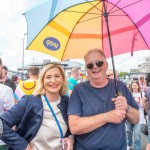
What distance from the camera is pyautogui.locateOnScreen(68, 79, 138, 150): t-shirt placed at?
8.89 feet

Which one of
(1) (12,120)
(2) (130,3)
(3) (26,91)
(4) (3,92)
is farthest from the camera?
(3) (26,91)

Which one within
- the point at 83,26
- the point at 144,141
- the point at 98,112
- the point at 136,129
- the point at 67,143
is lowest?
the point at 144,141

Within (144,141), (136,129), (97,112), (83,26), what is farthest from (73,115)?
(144,141)

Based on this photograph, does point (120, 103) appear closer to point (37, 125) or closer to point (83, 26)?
point (37, 125)

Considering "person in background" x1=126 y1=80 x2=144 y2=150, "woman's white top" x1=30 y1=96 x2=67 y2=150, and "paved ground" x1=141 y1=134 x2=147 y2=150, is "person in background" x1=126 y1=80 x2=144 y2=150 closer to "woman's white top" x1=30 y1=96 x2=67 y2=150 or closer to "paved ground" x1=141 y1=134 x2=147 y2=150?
"paved ground" x1=141 y1=134 x2=147 y2=150

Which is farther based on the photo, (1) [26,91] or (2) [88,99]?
(1) [26,91]

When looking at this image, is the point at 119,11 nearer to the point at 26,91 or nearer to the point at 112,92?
the point at 112,92

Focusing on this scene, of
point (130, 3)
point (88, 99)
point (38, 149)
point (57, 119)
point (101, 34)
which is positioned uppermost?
point (130, 3)

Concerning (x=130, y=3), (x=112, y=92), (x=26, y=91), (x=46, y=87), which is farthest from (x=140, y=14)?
(x=26, y=91)

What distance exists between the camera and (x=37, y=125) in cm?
275

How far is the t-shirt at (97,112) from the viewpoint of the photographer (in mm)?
2711

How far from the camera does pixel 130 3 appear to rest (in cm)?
340

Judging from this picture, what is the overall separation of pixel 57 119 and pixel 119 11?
5.10 ft

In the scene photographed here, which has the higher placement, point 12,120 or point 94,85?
point 94,85
